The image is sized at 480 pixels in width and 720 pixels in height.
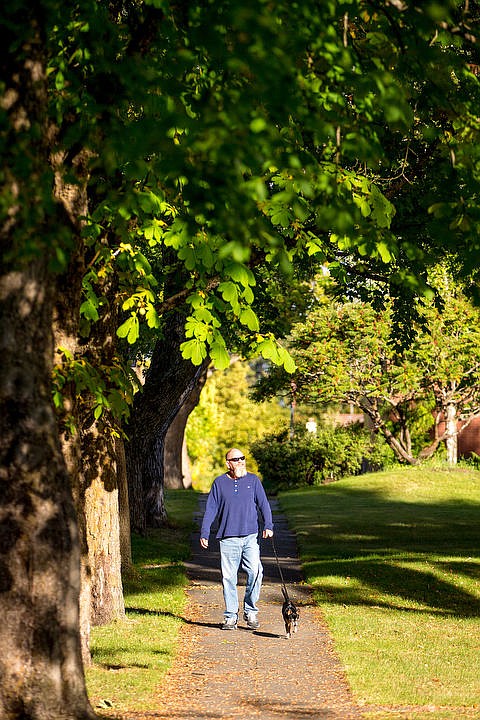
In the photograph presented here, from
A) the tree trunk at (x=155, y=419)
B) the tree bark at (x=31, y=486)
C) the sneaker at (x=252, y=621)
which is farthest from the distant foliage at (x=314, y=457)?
the tree bark at (x=31, y=486)

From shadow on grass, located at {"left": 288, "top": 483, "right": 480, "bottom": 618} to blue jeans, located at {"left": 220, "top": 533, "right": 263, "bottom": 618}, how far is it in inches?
89.9

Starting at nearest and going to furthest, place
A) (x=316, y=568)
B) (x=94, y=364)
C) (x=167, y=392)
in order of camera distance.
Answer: (x=94, y=364) → (x=316, y=568) → (x=167, y=392)

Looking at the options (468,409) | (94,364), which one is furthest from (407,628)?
(468,409)

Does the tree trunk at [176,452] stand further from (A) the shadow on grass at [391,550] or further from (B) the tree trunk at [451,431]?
(B) the tree trunk at [451,431]

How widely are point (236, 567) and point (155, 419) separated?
9090 millimetres

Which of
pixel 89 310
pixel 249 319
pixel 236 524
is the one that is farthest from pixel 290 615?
pixel 89 310

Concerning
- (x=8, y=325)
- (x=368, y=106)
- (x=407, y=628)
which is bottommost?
(x=407, y=628)

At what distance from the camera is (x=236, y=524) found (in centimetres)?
1244

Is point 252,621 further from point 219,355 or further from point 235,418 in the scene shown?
point 235,418

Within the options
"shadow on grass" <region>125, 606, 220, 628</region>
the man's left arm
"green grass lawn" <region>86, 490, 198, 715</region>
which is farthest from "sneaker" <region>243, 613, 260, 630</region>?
the man's left arm

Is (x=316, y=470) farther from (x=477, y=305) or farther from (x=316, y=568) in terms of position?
(x=477, y=305)

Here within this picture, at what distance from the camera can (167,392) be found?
67.3ft

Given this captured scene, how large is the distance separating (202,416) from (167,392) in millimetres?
33934

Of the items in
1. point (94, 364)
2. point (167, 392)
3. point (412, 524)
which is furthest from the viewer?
point (412, 524)
